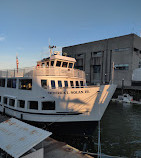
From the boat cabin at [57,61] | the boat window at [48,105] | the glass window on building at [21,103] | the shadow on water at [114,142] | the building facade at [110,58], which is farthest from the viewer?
the building facade at [110,58]

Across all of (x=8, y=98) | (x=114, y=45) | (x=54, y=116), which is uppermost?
(x=114, y=45)

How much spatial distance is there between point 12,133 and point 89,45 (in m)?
58.0

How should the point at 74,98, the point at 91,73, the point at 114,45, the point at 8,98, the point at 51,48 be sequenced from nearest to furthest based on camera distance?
the point at 74,98 < the point at 8,98 < the point at 51,48 < the point at 114,45 < the point at 91,73

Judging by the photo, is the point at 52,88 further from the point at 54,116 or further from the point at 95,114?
the point at 95,114

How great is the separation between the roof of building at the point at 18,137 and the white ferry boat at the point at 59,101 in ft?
13.8

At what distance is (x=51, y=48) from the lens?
1698 cm

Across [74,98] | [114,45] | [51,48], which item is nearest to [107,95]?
[74,98]

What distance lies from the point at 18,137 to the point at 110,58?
5258 cm

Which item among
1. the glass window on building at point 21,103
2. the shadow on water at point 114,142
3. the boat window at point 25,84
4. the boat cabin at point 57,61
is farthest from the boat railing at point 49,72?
the shadow on water at point 114,142

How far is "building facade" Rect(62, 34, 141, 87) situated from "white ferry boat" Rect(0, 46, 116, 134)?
33.4 m

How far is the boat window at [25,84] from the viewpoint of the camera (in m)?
13.3

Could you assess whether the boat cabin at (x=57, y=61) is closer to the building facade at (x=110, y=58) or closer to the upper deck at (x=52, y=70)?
the upper deck at (x=52, y=70)

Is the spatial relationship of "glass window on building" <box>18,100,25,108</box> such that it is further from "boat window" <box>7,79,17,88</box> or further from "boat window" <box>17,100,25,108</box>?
"boat window" <box>7,79,17,88</box>

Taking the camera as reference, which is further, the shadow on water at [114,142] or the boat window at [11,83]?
the boat window at [11,83]
